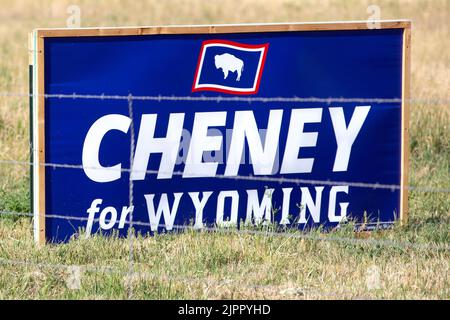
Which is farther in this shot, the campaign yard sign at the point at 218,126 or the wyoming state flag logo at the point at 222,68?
the wyoming state flag logo at the point at 222,68

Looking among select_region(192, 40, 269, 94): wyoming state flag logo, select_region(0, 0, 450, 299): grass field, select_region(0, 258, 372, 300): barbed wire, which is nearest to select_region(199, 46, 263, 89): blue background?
select_region(192, 40, 269, 94): wyoming state flag logo

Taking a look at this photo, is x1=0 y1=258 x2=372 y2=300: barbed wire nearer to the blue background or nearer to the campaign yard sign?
the campaign yard sign

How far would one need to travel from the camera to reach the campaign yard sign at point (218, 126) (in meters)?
7.99

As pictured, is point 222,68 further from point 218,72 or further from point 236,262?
point 236,262

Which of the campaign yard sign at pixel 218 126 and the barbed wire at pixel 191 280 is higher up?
the campaign yard sign at pixel 218 126

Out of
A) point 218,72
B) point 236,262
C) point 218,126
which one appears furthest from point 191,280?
point 218,72

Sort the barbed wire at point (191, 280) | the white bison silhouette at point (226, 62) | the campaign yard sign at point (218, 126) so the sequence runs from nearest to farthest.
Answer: the barbed wire at point (191, 280), the campaign yard sign at point (218, 126), the white bison silhouette at point (226, 62)

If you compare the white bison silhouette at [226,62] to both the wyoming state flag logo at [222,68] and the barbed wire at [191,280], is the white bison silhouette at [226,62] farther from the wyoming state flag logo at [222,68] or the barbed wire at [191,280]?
the barbed wire at [191,280]

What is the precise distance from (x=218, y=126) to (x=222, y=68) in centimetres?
46

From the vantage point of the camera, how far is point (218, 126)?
8.27 m

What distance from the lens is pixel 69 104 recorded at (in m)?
7.96

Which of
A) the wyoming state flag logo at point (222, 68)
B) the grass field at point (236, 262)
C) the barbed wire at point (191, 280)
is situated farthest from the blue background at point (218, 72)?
the barbed wire at point (191, 280)

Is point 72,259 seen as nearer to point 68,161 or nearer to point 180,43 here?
point 68,161

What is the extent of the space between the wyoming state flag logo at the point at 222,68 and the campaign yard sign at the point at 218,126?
0.04ft
